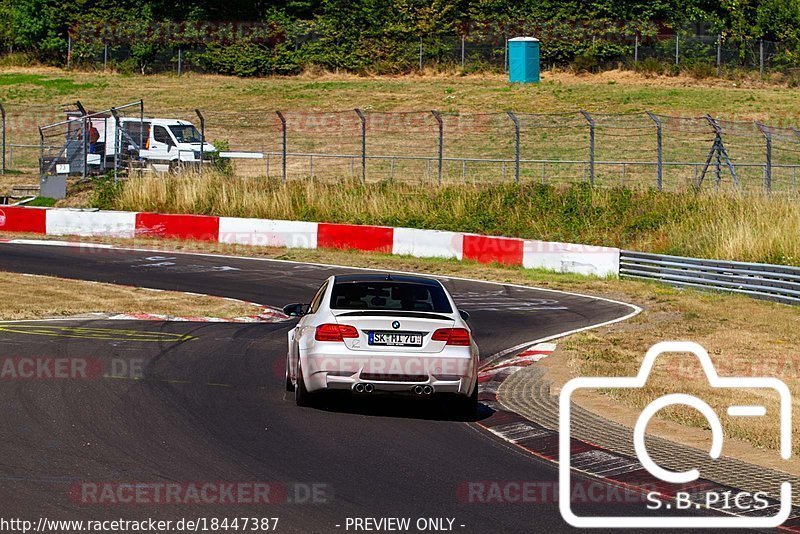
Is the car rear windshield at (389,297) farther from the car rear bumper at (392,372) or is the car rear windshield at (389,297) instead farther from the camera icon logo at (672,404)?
the camera icon logo at (672,404)

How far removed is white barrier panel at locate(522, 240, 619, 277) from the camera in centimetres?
2680

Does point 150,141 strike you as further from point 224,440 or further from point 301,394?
point 224,440

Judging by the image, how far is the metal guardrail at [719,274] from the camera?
22766 mm

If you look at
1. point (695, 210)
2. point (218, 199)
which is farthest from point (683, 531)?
point (218, 199)

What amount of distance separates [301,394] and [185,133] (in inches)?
1178

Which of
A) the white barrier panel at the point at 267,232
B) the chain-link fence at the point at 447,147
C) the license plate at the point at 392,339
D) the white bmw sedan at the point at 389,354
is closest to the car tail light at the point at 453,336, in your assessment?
the white bmw sedan at the point at 389,354

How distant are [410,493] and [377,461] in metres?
1.09

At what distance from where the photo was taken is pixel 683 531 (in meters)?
8.09

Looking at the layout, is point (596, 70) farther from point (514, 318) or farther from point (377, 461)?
point (377, 461)

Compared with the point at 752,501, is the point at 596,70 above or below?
above

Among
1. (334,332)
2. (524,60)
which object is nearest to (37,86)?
(524,60)

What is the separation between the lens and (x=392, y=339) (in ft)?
38.0

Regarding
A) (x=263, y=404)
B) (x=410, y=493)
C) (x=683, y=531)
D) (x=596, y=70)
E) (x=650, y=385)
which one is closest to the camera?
(x=683, y=531)

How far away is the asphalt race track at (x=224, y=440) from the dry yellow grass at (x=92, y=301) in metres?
1.38
